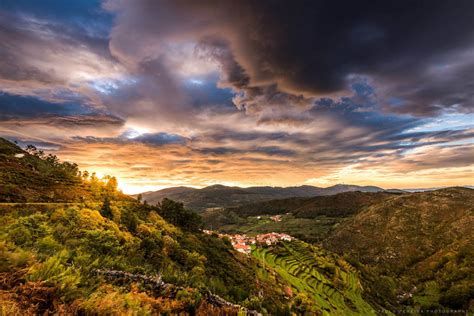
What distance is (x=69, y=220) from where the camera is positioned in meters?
18.1

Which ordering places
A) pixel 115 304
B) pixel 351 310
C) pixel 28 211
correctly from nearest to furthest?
1. pixel 115 304
2. pixel 28 211
3. pixel 351 310

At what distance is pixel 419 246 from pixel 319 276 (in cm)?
7062

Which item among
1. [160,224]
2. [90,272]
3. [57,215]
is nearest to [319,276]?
[160,224]

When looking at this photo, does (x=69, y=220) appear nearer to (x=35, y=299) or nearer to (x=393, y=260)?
(x=35, y=299)

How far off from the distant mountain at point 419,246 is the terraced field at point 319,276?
1831 cm

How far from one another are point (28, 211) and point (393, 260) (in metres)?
126

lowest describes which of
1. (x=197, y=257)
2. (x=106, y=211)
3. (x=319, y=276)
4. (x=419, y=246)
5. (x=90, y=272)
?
(x=419, y=246)

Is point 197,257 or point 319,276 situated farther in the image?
point 319,276

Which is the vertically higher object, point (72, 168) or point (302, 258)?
point (72, 168)

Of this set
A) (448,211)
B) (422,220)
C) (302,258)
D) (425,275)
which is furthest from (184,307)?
(448,211)

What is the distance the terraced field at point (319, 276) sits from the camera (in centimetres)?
5459

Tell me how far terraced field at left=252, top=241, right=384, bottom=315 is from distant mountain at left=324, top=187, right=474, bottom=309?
18308 mm

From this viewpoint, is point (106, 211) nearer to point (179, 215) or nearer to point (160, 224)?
point (160, 224)

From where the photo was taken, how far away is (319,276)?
64938mm
